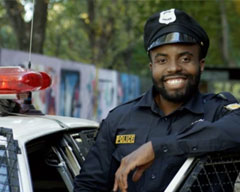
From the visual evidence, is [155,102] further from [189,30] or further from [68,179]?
[68,179]

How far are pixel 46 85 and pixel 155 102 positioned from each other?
832 millimetres

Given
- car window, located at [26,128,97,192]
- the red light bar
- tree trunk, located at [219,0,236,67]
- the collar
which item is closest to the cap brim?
the collar

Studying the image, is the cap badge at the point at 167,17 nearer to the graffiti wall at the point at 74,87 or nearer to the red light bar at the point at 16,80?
the red light bar at the point at 16,80

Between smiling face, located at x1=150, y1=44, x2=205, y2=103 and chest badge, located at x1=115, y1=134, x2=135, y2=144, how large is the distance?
10.1 inches

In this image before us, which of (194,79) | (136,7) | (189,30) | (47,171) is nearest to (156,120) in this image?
(194,79)

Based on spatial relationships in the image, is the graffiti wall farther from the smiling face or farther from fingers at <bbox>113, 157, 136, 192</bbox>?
fingers at <bbox>113, 157, 136, 192</bbox>

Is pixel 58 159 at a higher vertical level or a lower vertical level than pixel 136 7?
lower

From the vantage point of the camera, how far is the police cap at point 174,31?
8.33 feet

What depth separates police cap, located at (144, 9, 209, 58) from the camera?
2539 millimetres

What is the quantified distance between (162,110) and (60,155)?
0.83 metres

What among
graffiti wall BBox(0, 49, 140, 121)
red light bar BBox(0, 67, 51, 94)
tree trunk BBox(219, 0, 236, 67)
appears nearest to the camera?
red light bar BBox(0, 67, 51, 94)

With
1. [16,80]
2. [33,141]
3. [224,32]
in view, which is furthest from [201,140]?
[224,32]

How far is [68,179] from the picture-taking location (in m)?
3.12

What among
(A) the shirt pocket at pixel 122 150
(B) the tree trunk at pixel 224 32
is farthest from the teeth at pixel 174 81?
(B) the tree trunk at pixel 224 32
